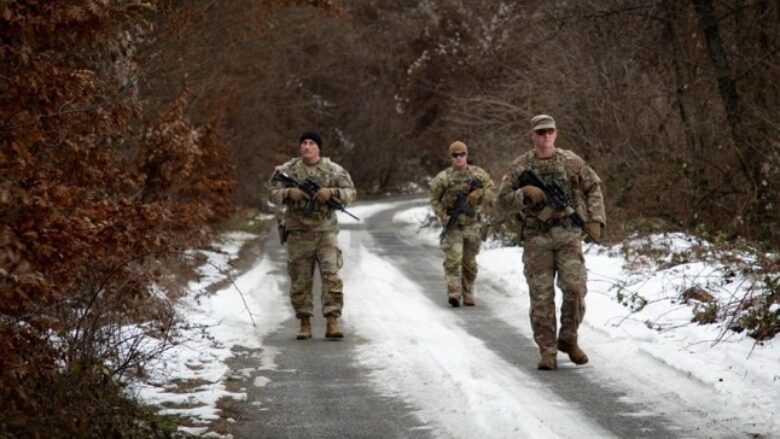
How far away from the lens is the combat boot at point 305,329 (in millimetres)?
10672

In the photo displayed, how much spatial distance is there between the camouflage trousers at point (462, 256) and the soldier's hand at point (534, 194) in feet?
14.0

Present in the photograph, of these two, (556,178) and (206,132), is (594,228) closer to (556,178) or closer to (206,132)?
(556,178)

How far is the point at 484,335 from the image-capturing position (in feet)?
34.5

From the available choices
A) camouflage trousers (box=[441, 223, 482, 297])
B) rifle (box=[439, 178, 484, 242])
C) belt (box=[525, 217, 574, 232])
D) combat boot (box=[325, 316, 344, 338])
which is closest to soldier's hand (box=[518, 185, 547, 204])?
belt (box=[525, 217, 574, 232])

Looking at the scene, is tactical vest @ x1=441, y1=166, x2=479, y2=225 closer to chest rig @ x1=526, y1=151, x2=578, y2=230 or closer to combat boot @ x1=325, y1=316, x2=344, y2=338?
combat boot @ x1=325, y1=316, x2=344, y2=338

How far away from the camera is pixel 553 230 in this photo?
8.75 meters

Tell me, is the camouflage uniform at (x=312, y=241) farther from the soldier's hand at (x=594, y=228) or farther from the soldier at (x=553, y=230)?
the soldier's hand at (x=594, y=228)

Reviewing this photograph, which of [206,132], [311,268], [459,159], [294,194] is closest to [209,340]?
[311,268]

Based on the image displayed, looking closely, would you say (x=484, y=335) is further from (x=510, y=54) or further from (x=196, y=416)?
(x=510, y=54)

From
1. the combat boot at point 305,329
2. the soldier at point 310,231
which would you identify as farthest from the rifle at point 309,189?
the combat boot at point 305,329

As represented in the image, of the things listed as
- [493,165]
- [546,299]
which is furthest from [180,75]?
[546,299]

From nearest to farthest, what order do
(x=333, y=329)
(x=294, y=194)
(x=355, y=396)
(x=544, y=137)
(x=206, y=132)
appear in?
(x=355, y=396) → (x=544, y=137) → (x=333, y=329) → (x=294, y=194) → (x=206, y=132)

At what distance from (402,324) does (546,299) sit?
2.78m

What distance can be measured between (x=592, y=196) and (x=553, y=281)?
0.75m
